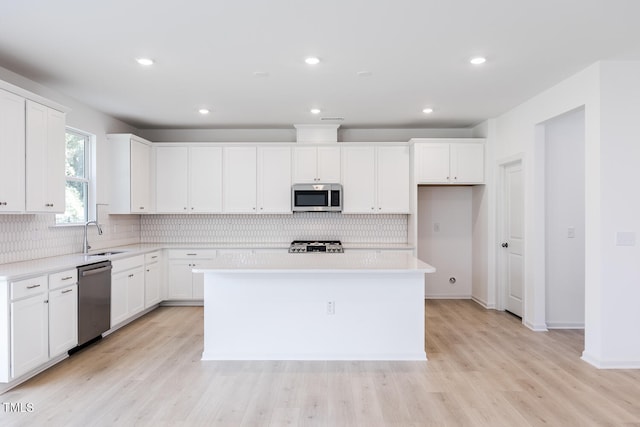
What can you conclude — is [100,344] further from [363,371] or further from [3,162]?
[363,371]

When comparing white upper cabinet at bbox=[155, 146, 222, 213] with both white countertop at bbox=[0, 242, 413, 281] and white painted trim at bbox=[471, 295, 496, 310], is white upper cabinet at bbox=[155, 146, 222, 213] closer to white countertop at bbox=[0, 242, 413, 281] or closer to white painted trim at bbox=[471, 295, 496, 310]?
white countertop at bbox=[0, 242, 413, 281]

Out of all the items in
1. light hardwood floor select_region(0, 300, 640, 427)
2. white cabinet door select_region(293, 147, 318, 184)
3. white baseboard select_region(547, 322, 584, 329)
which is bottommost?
light hardwood floor select_region(0, 300, 640, 427)

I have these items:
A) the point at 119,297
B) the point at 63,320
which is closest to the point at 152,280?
the point at 119,297

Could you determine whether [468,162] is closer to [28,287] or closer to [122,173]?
[122,173]

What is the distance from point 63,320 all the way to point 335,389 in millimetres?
2519

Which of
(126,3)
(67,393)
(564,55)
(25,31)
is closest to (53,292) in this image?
(67,393)

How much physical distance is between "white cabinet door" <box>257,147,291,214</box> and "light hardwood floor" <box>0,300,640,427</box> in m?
2.48

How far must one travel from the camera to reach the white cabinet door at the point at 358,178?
19.5 feet

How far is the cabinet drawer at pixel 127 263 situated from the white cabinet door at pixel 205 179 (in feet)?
3.85

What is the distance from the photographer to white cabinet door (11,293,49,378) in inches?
119

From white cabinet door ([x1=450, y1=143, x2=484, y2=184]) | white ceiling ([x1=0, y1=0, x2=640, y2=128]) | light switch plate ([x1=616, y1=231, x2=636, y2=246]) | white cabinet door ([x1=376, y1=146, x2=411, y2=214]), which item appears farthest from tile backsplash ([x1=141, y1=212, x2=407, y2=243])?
light switch plate ([x1=616, y1=231, x2=636, y2=246])

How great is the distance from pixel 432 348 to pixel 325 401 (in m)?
1.54

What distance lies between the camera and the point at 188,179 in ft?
19.6

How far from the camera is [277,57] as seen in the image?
133 inches
